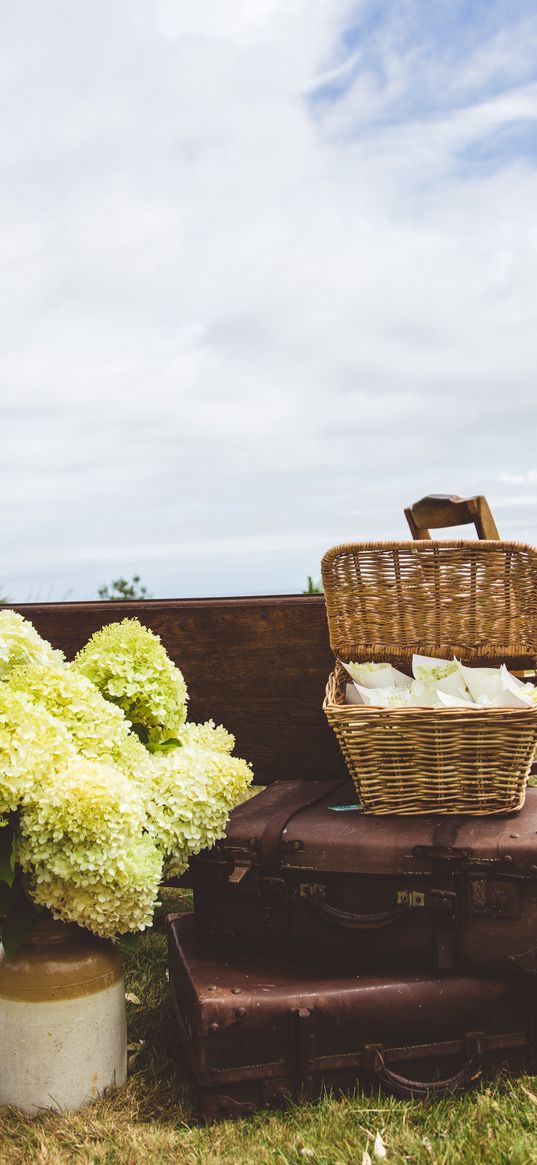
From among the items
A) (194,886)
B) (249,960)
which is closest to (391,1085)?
(249,960)

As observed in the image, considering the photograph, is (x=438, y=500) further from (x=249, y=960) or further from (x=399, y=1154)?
(x=399, y=1154)

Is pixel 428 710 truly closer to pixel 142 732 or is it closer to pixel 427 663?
pixel 427 663

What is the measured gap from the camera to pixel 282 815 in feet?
9.70

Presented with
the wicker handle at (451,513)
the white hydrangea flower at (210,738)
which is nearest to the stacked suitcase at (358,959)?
the white hydrangea flower at (210,738)

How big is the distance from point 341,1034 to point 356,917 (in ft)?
1.00

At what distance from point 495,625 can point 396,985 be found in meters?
1.19

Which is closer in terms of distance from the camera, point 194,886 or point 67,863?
point 67,863

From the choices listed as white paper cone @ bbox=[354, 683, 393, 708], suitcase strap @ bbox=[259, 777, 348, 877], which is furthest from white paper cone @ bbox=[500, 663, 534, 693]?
suitcase strap @ bbox=[259, 777, 348, 877]

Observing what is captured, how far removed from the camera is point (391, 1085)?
254cm

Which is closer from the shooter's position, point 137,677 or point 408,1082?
point 408,1082

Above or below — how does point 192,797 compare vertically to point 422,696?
below

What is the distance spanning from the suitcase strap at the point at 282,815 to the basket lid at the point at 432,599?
0.47m

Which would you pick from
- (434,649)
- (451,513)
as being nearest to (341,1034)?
(434,649)

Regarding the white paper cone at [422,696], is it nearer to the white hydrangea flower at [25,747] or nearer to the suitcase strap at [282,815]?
the suitcase strap at [282,815]
